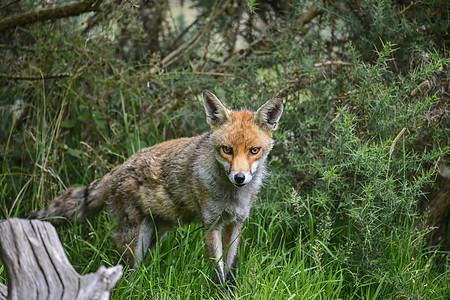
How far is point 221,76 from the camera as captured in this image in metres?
7.16

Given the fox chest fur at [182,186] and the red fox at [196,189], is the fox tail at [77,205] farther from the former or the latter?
the fox chest fur at [182,186]

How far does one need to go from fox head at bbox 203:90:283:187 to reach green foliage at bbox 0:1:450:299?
72 cm

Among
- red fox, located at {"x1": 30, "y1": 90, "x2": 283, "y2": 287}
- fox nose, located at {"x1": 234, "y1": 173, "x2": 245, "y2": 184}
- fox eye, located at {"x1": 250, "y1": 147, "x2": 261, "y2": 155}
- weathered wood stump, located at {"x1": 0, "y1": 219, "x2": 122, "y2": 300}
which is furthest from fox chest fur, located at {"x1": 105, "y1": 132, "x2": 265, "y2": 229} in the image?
weathered wood stump, located at {"x1": 0, "y1": 219, "x2": 122, "y2": 300}

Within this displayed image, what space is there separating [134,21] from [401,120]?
14.7ft

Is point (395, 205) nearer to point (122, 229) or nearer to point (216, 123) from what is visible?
point (216, 123)

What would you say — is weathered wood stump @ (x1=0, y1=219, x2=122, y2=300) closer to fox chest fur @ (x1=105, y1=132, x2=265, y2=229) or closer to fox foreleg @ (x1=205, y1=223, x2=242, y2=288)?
fox foreleg @ (x1=205, y1=223, x2=242, y2=288)

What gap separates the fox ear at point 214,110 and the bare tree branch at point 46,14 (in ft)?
7.08

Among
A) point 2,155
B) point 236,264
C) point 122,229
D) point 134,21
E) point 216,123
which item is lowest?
point 236,264

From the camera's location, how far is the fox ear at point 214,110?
189 inches

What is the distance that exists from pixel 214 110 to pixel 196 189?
0.81m

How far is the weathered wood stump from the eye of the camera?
2828 millimetres

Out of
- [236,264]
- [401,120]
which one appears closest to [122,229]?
[236,264]

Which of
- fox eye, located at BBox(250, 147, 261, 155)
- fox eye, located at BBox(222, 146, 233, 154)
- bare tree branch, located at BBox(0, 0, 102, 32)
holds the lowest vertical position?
fox eye, located at BBox(250, 147, 261, 155)

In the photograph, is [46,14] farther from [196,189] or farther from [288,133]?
[288,133]
